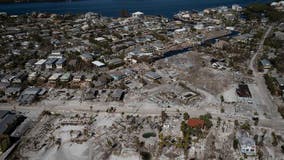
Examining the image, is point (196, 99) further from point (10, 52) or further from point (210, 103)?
point (10, 52)

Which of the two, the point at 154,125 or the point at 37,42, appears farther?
the point at 37,42

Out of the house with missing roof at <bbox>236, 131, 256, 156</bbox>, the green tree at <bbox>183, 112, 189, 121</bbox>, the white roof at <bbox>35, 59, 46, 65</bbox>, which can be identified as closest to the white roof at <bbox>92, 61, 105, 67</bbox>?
the white roof at <bbox>35, 59, 46, 65</bbox>

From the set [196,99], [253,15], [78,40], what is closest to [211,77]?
[196,99]

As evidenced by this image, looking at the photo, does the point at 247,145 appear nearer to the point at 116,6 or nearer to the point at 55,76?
the point at 55,76

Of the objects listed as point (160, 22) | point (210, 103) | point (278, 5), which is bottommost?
point (210, 103)

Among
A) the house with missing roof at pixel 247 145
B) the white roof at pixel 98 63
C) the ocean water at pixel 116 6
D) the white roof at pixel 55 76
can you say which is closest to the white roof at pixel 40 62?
the white roof at pixel 55 76

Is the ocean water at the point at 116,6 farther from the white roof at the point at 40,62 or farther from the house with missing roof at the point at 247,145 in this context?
the house with missing roof at the point at 247,145
